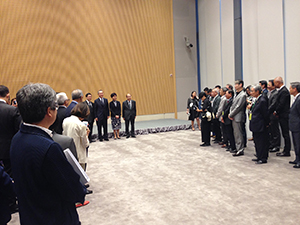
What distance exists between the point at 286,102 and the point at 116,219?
15.1 feet

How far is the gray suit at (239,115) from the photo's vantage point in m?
5.76

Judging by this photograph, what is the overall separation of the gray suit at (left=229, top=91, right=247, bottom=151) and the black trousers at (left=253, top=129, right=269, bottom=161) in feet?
2.13

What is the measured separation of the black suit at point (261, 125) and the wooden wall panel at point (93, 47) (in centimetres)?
724

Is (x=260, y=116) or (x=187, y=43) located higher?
(x=187, y=43)

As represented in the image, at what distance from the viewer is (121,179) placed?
4.66m

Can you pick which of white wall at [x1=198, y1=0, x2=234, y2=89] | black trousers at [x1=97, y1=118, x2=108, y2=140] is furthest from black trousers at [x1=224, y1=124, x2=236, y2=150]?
white wall at [x1=198, y1=0, x2=234, y2=89]

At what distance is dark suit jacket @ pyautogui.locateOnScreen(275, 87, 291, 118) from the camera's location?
18.8 feet

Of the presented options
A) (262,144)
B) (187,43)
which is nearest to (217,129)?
(262,144)

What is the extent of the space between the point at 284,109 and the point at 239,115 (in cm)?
102

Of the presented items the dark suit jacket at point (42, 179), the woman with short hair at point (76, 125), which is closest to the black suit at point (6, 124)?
the woman with short hair at point (76, 125)

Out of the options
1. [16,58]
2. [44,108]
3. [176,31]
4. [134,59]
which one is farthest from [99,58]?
[44,108]

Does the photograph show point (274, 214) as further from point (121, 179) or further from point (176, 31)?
point (176, 31)

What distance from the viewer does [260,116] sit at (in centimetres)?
513

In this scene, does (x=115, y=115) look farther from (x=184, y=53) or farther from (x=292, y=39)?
(x=292, y=39)
